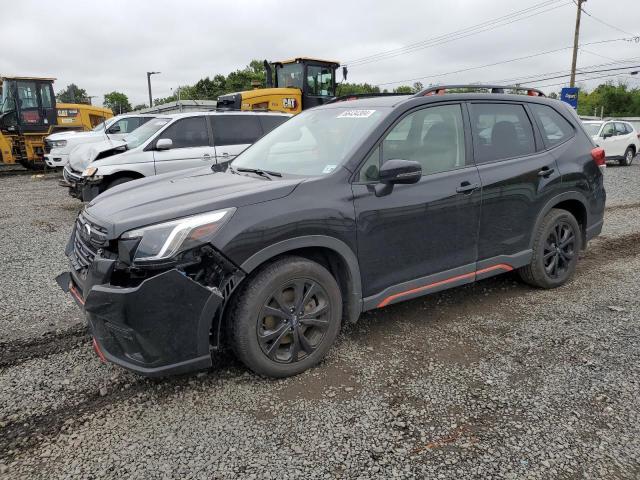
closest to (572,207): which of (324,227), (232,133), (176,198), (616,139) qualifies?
(324,227)

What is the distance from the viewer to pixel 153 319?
2627mm

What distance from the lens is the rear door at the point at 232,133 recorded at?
9.02 meters

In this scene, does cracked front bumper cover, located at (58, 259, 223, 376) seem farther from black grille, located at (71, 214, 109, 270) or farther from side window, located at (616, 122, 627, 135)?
side window, located at (616, 122, 627, 135)

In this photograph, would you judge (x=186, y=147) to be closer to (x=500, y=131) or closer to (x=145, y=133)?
(x=145, y=133)

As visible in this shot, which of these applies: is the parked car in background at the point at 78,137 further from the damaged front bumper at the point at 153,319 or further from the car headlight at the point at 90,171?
the damaged front bumper at the point at 153,319

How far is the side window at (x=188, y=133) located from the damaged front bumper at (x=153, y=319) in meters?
6.31

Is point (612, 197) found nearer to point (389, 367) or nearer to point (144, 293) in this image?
point (389, 367)

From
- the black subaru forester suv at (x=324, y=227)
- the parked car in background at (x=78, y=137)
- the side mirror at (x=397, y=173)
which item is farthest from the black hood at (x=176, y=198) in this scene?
the parked car in background at (x=78, y=137)

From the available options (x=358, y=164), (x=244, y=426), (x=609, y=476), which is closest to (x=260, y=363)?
(x=244, y=426)

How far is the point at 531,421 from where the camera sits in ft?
8.97

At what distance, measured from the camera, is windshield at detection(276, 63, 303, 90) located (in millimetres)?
14992

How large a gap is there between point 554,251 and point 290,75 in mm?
12298

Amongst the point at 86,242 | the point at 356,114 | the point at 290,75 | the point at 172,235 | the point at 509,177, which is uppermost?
the point at 290,75

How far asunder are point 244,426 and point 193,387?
55 cm
